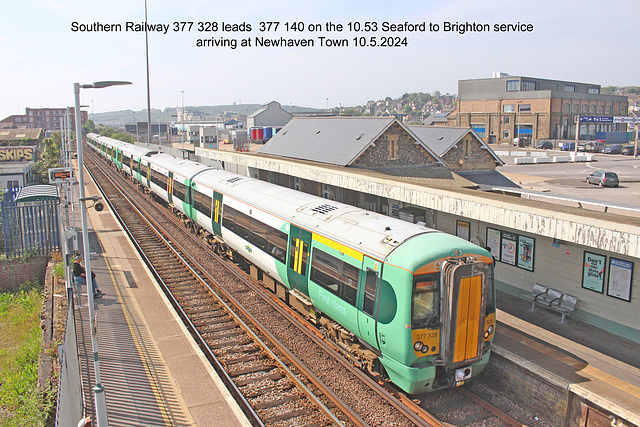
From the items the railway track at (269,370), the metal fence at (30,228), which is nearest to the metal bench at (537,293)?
the railway track at (269,370)

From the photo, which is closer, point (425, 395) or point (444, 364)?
point (444, 364)

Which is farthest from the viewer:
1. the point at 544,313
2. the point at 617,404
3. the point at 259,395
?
the point at 544,313

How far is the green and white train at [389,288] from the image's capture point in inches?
342

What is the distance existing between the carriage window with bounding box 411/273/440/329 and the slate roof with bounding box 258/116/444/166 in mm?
15664

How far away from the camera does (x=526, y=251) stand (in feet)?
44.8

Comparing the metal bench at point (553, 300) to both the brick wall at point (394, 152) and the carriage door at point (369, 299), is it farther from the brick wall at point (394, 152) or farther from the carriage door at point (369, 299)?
the brick wall at point (394, 152)

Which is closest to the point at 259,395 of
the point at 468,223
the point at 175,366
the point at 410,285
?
the point at 175,366

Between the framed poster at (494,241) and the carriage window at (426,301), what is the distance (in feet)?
21.4

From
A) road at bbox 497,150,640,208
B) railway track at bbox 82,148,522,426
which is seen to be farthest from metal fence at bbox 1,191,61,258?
road at bbox 497,150,640,208

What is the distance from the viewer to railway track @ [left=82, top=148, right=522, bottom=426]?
350 inches

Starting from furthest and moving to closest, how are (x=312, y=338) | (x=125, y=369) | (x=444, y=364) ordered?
(x=312, y=338) < (x=125, y=369) < (x=444, y=364)

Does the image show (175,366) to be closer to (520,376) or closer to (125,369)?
(125,369)

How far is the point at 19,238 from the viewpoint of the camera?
65.0 feet

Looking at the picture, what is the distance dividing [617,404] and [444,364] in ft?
9.36
